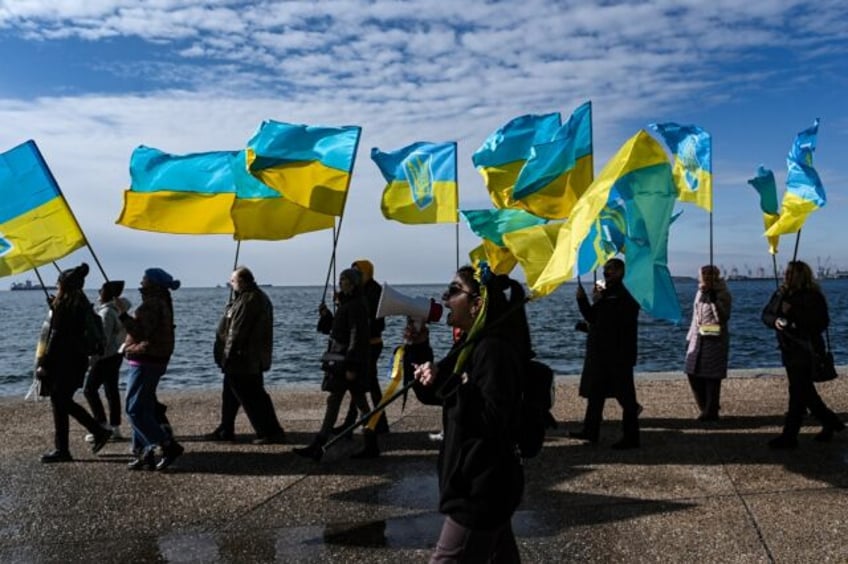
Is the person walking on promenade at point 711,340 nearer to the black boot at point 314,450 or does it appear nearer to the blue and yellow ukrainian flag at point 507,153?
the blue and yellow ukrainian flag at point 507,153

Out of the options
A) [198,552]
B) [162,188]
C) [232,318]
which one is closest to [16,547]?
[198,552]

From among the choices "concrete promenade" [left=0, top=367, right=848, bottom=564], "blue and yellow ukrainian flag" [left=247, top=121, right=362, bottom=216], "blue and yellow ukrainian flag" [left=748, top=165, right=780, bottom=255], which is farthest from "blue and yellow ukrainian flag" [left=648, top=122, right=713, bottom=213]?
"blue and yellow ukrainian flag" [left=247, top=121, right=362, bottom=216]

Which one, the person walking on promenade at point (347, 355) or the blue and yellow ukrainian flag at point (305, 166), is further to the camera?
the blue and yellow ukrainian flag at point (305, 166)

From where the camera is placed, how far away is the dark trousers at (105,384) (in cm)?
869

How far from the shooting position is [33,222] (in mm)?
7727

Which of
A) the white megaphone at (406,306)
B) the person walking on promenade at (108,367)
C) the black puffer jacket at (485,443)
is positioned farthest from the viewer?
the person walking on promenade at (108,367)

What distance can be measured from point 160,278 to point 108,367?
1862 mm

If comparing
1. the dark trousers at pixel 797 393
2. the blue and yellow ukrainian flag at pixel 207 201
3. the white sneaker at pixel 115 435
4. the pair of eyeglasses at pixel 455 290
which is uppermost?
the blue and yellow ukrainian flag at pixel 207 201

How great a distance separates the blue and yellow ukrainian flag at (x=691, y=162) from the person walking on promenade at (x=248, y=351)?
4.78 metres

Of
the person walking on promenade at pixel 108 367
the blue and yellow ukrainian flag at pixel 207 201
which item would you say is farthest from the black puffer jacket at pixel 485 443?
the person walking on promenade at pixel 108 367

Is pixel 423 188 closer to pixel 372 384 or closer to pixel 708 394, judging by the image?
pixel 372 384

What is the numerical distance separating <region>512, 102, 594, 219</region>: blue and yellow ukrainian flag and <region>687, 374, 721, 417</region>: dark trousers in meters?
2.47

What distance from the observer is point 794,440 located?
24.3 feet

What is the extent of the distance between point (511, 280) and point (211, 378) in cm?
1698
